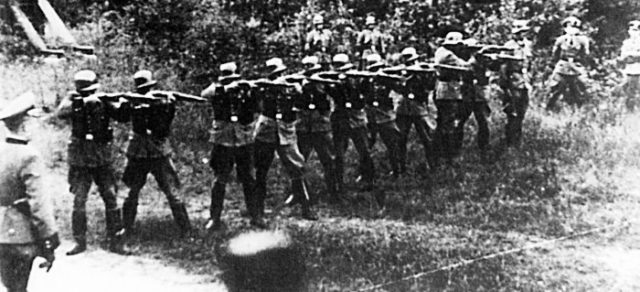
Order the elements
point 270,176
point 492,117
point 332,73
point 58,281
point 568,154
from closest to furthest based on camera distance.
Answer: point 58,281 → point 270,176 → point 332,73 → point 568,154 → point 492,117

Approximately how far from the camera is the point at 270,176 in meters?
5.23

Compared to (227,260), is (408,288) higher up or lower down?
lower down

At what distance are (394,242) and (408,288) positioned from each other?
366 mm

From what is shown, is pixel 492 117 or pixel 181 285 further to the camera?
pixel 492 117

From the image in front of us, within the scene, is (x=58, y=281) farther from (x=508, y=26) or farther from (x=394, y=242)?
(x=508, y=26)

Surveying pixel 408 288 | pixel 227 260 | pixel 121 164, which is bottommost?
pixel 408 288

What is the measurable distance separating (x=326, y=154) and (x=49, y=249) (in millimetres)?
2314

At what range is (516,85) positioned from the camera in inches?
287

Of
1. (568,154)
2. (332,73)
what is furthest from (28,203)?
(568,154)

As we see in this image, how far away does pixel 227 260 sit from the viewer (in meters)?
4.52

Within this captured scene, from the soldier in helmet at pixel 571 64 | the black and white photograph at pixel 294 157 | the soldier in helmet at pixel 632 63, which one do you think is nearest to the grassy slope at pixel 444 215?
the black and white photograph at pixel 294 157

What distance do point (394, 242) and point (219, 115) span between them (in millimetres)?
1306

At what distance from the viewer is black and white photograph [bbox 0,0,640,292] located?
409 centimetres

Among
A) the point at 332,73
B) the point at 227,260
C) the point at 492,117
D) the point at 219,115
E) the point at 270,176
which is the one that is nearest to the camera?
the point at 227,260
